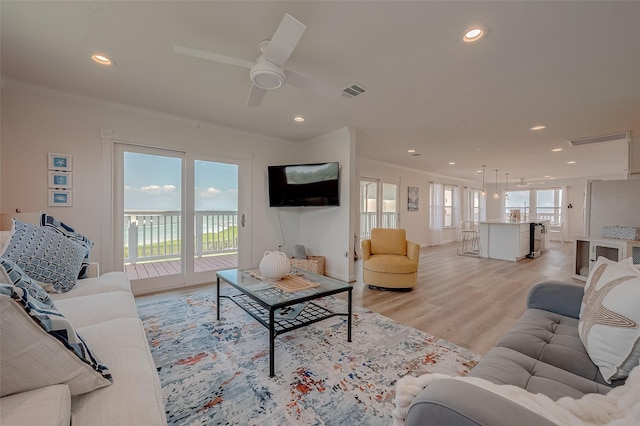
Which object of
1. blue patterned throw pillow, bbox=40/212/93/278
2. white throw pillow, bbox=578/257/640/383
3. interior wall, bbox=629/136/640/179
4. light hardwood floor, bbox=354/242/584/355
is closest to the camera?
white throw pillow, bbox=578/257/640/383

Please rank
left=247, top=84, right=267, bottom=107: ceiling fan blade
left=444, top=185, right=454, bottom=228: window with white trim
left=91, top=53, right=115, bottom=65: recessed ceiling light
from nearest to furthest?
left=247, top=84, right=267, bottom=107: ceiling fan blade
left=91, top=53, right=115, bottom=65: recessed ceiling light
left=444, top=185, right=454, bottom=228: window with white trim

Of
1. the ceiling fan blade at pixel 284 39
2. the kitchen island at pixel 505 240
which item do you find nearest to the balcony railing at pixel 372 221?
the kitchen island at pixel 505 240

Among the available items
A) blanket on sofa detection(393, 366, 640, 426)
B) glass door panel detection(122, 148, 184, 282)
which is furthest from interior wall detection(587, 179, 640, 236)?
glass door panel detection(122, 148, 184, 282)

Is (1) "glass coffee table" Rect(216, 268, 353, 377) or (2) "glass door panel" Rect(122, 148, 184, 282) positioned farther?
(2) "glass door panel" Rect(122, 148, 184, 282)

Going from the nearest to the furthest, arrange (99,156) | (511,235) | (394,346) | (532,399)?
(532,399), (394,346), (99,156), (511,235)

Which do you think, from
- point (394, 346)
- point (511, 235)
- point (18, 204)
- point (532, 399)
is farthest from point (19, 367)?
point (511, 235)

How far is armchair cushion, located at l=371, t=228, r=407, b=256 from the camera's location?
3.95 meters

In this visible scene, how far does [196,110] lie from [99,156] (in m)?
1.27

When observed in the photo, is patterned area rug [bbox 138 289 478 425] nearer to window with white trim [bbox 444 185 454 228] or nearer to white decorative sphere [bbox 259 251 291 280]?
white decorative sphere [bbox 259 251 291 280]

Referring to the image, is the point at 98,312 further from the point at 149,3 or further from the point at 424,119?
the point at 424,119

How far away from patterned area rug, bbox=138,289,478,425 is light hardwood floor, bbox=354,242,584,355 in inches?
11.5

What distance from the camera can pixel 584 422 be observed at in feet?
2.40

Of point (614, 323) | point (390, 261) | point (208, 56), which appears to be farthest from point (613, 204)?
point (208, 56)

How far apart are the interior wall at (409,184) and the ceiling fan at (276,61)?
13.5 feet
